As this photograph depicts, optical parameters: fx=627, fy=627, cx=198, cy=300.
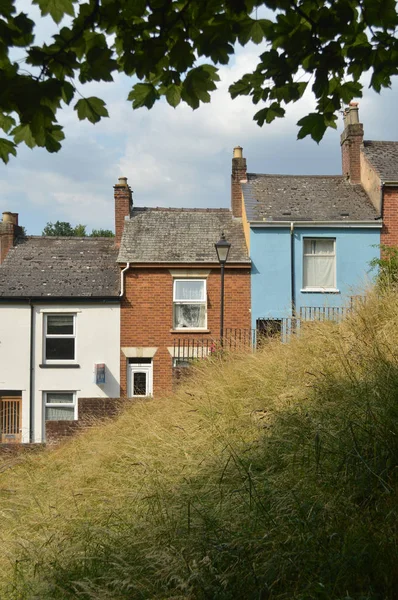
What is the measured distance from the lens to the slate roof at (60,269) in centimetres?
2044

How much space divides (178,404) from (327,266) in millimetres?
14312

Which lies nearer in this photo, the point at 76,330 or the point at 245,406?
the point at 245,406

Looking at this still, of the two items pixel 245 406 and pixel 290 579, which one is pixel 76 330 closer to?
pixel 245 406

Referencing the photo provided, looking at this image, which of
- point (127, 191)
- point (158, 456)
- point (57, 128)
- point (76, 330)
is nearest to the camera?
point (57, 128)

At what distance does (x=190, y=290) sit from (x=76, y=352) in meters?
4.23

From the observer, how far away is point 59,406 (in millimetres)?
20156

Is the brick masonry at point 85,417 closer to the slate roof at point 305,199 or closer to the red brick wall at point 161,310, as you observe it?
the red brick wall at point 161,310

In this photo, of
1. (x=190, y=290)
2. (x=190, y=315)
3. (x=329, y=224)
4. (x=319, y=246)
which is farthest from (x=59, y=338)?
(x=329, y=224)

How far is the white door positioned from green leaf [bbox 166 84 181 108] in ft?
53.8

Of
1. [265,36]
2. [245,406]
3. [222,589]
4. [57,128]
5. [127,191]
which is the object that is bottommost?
[222,589]

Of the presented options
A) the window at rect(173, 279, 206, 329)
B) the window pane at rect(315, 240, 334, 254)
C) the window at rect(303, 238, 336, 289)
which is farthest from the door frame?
the window pane at rect(315, 240, 334, 254)

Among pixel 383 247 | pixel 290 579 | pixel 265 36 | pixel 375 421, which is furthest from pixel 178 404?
pixel 383 247

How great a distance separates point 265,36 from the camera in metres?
3.99

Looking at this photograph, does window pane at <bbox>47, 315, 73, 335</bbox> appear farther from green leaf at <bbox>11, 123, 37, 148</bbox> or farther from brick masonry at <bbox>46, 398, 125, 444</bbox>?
green leaf at <bbox>11, 123, 37, 148</bbox>
